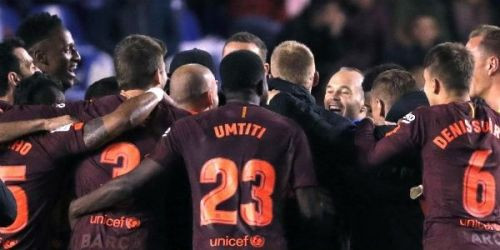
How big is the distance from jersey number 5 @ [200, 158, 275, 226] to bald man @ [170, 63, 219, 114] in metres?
0.56

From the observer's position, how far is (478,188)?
680cm

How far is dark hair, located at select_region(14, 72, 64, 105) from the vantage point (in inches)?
298

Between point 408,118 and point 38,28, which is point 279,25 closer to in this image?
point 38,28

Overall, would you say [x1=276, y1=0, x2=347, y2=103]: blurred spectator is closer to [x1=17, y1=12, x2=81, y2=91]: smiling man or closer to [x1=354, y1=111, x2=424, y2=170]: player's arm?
[x1=17, y1=12, x2=81, y2=91]: smiling man

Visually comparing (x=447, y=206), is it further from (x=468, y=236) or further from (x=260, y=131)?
(x=260, y=131)

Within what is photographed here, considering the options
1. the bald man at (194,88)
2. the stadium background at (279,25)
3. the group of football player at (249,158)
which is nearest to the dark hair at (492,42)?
the group of football player at (249,158)

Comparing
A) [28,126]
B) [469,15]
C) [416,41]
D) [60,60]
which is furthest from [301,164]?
[469,15]

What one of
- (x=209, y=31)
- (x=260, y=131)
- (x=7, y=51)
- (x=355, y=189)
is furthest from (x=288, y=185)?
(x=209, y=31)

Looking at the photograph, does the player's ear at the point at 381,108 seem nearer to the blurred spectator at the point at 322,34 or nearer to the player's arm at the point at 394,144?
the player's arm at the point at 394,144

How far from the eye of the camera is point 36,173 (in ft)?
23.7

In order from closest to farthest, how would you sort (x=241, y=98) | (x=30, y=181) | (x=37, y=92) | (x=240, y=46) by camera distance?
(x=241, y=98), (x=30, y=181), (x=37, y=92), (x=240, y=46)

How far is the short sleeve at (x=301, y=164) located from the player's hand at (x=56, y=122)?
1.22 meters

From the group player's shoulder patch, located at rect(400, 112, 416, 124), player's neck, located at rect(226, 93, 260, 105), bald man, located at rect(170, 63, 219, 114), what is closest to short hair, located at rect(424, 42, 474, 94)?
player's shoulder patch, located at rect(400, 112, 416, 124)

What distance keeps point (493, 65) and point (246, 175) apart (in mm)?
1600
